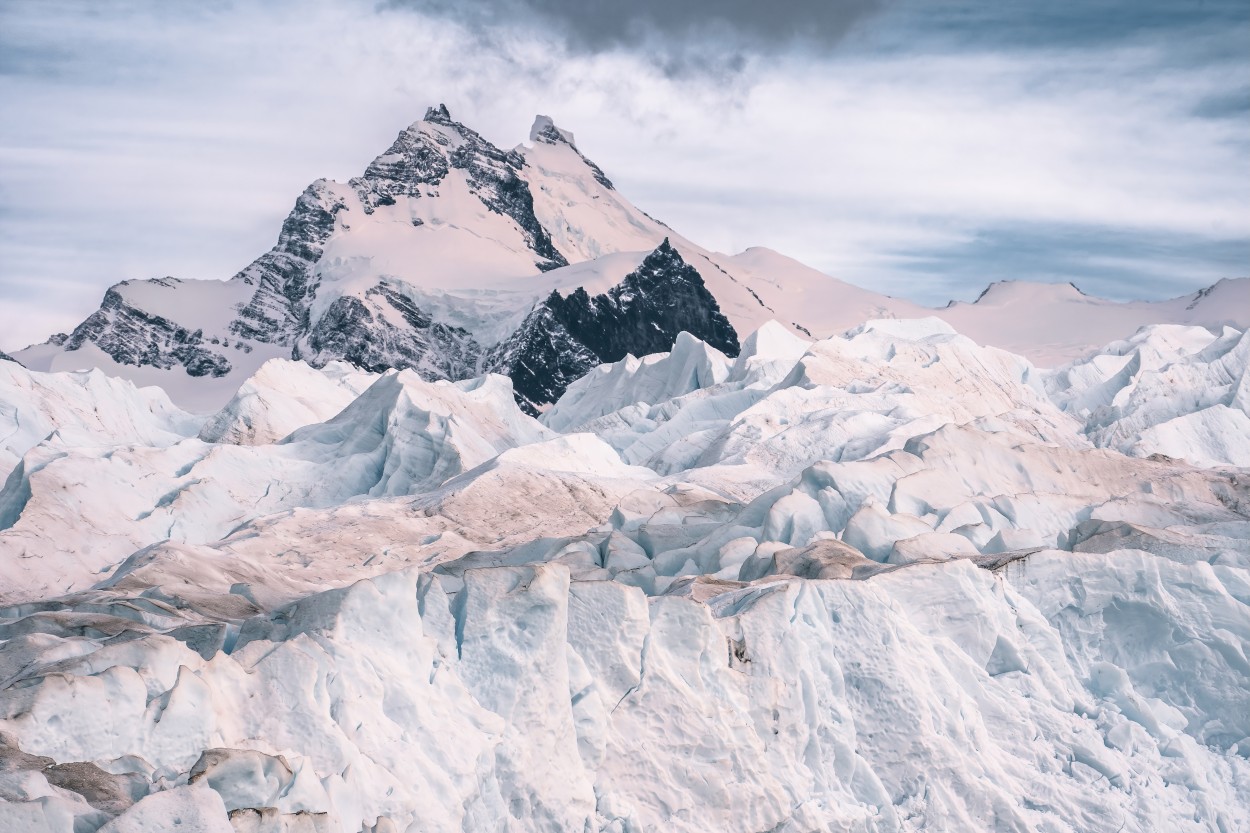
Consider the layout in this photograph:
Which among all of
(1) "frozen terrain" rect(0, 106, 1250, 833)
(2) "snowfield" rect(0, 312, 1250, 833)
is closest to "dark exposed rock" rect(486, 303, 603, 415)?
(1) "frozen terrain" rect(0, 106, 1250, 833)

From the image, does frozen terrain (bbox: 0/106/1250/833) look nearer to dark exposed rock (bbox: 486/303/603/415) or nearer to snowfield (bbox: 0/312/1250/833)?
snowfield (bbox: 0/312/1250/833)

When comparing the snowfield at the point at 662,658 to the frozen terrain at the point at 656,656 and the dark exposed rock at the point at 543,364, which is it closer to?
the frozen terrain at the point at 656,656

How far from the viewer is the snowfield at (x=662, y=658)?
31.8 meters

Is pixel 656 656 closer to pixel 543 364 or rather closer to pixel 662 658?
pixel 662 658

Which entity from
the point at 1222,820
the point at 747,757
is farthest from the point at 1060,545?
the point at 747,757

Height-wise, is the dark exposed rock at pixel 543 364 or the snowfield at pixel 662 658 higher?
the snowfield at pixel 662 658

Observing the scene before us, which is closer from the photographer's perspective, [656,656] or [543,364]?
[656,656]

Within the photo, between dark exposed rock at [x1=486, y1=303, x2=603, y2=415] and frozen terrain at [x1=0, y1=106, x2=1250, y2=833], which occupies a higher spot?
frozen terrain at [x1=0, y1=106, x2=1250, y2=833]

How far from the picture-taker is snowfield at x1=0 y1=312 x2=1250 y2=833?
3183 centimetres

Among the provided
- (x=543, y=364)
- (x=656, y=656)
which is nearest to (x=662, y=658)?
(x=656, y=656)

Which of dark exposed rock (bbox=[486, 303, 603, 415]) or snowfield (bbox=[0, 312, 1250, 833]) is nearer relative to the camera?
snowfield (bbox=[0, 312, 1250, 833])

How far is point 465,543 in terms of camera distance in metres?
69.2

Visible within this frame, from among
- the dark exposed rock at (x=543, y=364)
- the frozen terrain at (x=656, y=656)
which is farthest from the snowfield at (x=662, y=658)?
the dark exposed rock at (x=543, y=364)

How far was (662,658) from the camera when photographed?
38.3 metres
